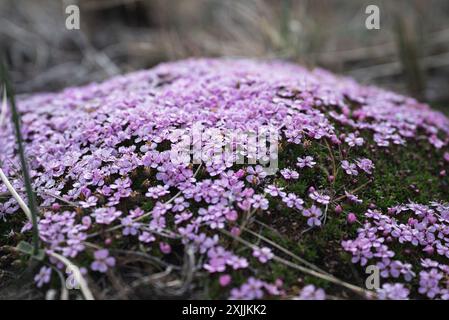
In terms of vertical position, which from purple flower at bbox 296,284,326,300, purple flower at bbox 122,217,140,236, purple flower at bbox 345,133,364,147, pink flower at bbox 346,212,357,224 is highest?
purple flower at bbox 345,133,364,147

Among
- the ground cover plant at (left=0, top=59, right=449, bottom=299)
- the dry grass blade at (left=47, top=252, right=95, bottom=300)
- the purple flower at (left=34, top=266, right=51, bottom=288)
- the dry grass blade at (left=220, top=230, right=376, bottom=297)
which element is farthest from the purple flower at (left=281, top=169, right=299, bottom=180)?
the purple flower at (left=34, top=266, right=51, bottom=288)

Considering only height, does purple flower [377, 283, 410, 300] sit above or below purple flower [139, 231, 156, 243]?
below

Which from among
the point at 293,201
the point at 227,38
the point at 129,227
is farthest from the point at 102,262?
the point at 227,38

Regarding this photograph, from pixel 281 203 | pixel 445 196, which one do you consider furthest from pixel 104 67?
pixel 445 196

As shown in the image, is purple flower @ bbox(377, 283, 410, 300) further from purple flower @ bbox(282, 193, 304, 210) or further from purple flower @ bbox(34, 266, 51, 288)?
purple flower @ bbox(34, 266, 51, 288)

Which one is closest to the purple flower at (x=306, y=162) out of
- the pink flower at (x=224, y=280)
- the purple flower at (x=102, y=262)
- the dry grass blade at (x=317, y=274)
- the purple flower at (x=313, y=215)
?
the purple flower at (x=313, y=215)

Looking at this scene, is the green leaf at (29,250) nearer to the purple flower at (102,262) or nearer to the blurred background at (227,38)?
the purple flower at (102,262)
